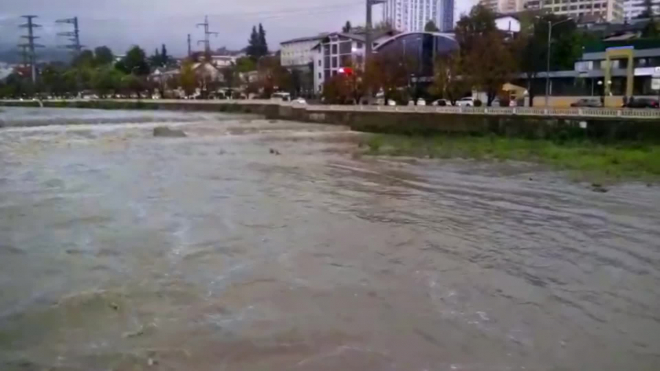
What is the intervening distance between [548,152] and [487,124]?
301 inches

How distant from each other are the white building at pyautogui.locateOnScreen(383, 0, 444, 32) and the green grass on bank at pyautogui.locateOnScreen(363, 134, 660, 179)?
259 ft

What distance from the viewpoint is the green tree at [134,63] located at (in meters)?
106

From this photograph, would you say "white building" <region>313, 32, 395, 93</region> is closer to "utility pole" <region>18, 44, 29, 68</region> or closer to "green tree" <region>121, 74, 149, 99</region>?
"green tree" <region>121, 74, 149, 99</region>

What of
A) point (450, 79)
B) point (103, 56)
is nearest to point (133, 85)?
point (103, 56)

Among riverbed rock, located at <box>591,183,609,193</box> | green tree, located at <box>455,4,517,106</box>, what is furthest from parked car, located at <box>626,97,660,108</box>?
riverbed rock, located at <box>591,183,609,193</box>

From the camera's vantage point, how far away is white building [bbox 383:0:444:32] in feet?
358

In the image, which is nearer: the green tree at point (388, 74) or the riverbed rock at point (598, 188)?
the riverbed rock at point (598, 188)

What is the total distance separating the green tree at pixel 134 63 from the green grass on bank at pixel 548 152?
80.7 m

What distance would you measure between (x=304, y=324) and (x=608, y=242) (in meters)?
6.36

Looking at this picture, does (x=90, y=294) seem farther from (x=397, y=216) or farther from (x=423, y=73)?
(x=423, y=73)

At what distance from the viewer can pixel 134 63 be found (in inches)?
4210

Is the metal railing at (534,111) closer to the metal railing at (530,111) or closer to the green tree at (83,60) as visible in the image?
the metal railing at (530,111)

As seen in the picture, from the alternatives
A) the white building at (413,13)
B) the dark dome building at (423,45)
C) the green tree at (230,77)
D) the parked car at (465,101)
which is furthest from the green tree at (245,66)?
the parked car at (465,101)

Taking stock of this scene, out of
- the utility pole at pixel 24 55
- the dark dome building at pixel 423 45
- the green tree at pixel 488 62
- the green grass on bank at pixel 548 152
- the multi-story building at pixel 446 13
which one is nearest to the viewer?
the green grass on bank at pixel 548 152
